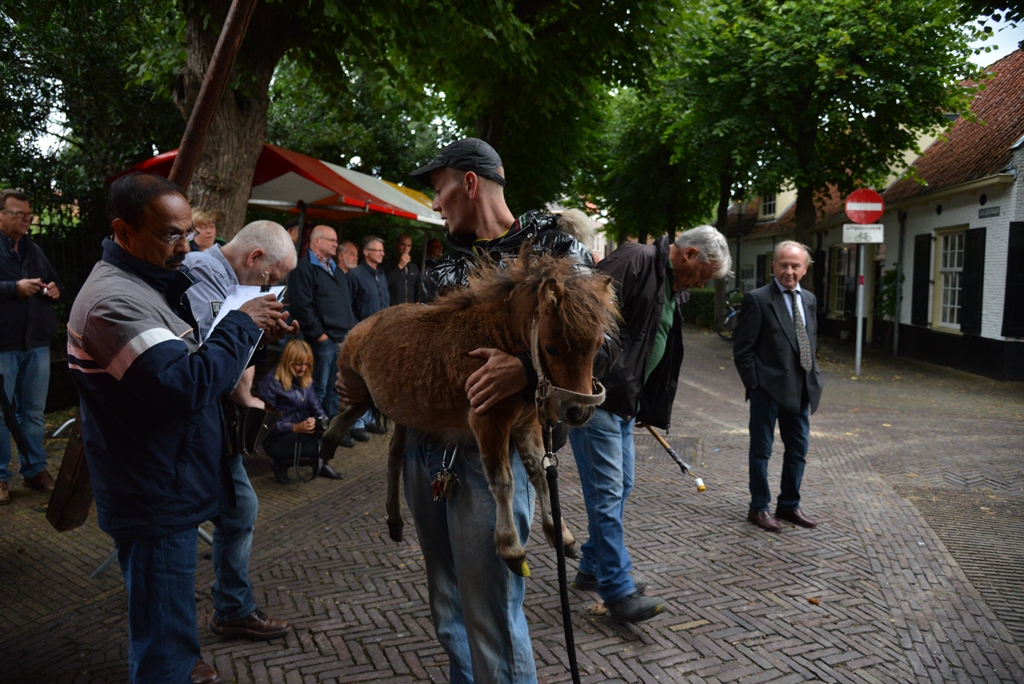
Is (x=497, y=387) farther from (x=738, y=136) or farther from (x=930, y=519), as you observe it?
(x=738, y=136)

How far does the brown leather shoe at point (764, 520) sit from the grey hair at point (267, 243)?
13.6 ft

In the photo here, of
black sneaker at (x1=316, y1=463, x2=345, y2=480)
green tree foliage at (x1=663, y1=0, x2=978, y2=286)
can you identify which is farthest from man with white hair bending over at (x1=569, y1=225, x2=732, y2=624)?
green tree foliage at (x1=663, y1=0, x2=978, y2=286)

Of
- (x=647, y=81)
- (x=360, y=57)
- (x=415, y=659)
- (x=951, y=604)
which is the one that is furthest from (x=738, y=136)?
(x=415, y=659)

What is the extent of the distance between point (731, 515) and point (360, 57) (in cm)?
635

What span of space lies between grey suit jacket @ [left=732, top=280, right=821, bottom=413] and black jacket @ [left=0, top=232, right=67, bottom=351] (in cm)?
581

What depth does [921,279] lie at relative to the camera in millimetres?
16406

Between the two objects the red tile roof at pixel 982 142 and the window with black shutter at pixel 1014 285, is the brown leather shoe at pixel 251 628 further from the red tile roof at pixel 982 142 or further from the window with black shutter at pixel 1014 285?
the red tile roof at pixel 982 142

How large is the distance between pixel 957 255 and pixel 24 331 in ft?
56.8

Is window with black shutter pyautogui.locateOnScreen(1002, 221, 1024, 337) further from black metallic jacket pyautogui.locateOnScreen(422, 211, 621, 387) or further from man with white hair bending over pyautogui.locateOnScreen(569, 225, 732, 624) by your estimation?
black metallic jacket pyautogui.locateOnScreen(422, 211, 621, 387)

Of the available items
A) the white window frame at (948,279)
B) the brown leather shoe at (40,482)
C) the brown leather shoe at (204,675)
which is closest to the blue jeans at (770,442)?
the brown leather shoe at (204,675)

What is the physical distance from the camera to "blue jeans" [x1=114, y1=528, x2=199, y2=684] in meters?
2.49

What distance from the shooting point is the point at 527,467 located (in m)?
2.34

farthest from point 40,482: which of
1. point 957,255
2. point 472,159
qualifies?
point 957,255

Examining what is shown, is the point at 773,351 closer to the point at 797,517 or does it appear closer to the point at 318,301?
the point at 797,517
